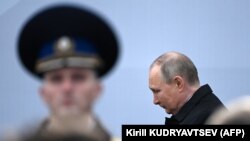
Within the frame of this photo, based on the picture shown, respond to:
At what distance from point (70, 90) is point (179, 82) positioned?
0.93m

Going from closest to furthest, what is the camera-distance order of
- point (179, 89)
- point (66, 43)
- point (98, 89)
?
point (98, 89) → point (66, 43) → point (179, 89)

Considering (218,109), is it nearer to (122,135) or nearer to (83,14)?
(122,135)

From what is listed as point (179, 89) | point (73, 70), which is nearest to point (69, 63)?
point (73, 70)

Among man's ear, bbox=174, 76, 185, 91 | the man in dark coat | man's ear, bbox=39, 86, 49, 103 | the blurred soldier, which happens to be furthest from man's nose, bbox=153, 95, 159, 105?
man's ear, bbox=39, 86, 49, 103

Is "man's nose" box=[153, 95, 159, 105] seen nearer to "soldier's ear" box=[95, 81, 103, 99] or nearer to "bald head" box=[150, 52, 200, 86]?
"bald head" box=[150, 52, 200, 86]

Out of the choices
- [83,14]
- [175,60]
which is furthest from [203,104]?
[83,14]

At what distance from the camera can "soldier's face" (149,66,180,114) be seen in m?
1.92

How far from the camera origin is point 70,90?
106 cm

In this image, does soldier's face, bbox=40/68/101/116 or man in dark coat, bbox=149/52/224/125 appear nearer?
soldier's face, bbox=40/68/101/116

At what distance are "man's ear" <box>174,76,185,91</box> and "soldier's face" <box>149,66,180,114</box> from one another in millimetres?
15

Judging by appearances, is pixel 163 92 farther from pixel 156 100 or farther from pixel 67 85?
pixel 67 85

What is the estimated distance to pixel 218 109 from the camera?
1799 mm

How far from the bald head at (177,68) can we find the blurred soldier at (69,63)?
824 mm

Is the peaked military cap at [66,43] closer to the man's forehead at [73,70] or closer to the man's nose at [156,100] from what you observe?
the man's forehead at [73,70]
